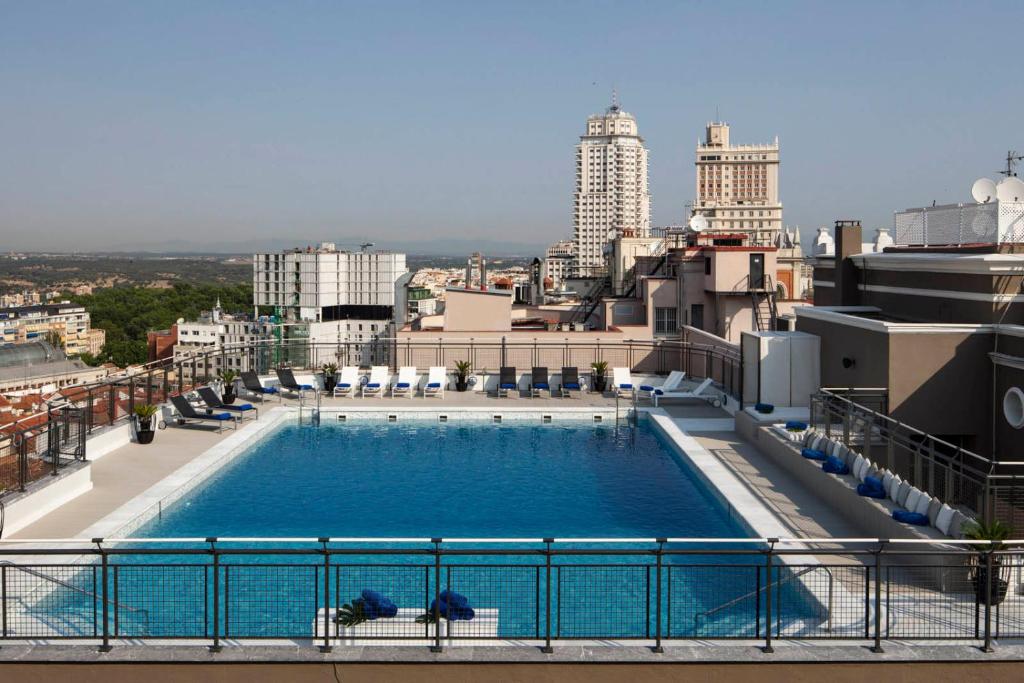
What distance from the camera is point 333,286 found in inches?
3278

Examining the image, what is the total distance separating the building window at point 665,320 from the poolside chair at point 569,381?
8912 millimetres

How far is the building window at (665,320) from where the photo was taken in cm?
3030

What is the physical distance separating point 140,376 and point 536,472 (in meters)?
7.25

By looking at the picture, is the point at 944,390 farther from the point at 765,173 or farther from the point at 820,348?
the point at 765,173

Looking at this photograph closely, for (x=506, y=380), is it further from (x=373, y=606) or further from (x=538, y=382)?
(x=373, y=606)

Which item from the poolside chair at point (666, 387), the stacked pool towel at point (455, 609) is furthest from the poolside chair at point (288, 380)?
the stacked pool towel at point (455, 609)

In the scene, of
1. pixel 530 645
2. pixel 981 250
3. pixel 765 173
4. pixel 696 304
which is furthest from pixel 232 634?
pixel 765 173

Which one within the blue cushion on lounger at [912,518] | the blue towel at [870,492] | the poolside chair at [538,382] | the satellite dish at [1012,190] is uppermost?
the satellite dish at [1012,190]

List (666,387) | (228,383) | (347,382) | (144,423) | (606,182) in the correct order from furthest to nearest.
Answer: (606,182) → (347,382) → (666,387) → (228,383) → (144,423)

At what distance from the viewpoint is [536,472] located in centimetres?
1566

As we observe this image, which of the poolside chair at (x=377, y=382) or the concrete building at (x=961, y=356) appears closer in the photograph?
the concrete building at (x=961, y=356)

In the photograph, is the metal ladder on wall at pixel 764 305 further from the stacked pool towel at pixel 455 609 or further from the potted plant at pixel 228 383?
the stacked pool towel at pixel 455 609

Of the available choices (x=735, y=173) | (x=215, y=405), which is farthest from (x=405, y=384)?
(x=735, y=173)

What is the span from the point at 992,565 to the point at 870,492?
3.71 meters
